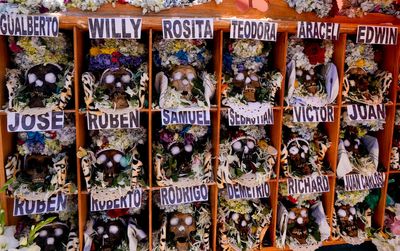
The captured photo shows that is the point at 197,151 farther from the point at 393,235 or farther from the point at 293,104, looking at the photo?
the point at 393,235

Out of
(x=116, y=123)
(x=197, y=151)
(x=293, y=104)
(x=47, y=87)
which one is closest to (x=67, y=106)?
(x=47, y=87)

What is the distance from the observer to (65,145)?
2332mm

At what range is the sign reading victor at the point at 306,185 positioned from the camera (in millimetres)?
2461

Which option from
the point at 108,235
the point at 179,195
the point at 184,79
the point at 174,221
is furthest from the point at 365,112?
the point at 108,235

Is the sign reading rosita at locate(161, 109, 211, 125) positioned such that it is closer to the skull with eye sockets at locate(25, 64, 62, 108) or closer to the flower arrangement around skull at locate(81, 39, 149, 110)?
the flower arrangement around skull at locate(81, 39, 149, 110)

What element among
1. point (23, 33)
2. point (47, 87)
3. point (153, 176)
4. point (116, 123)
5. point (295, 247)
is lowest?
point (295, 247)

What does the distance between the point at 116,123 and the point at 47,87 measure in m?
0.43

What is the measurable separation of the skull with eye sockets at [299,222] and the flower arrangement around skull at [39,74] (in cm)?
156

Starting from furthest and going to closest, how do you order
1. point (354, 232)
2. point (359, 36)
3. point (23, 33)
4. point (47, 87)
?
1. point (354, 232)
2. point (359, 36)
3. point (47, 87)
4. point (23, 33)

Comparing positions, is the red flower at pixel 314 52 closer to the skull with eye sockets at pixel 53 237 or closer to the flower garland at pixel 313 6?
the flower garland at pixel 313 6

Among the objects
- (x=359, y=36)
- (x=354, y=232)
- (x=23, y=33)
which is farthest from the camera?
(x=354, y=232)

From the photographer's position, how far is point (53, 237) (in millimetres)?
2305

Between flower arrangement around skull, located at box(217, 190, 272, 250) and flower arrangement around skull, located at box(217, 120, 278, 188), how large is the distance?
0.67ft

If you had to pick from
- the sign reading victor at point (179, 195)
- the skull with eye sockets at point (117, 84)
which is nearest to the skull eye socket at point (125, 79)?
the skull with eye sockets at point (117, 84)
